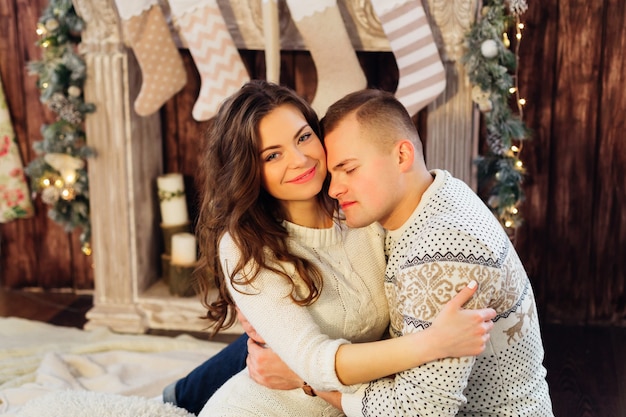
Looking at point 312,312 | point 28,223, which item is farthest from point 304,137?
point 28,223

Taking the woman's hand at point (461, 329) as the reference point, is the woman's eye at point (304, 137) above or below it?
above

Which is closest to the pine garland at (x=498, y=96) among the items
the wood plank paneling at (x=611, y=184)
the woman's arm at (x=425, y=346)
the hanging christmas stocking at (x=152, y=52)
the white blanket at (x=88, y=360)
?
the wood plank paneling at (x=611, y=184)

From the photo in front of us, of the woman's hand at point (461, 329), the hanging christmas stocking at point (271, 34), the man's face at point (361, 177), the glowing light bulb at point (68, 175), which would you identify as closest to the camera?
the woman's hand at point (461, 329)

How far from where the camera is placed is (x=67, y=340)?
3.30 meters

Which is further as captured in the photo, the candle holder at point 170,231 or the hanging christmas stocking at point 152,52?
the candle holder at point 170,231

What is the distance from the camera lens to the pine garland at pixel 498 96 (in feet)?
9.53

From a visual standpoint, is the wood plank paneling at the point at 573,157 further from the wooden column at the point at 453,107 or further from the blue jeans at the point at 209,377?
the blue jeans at the point at 209,377

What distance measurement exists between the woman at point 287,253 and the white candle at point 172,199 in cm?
152

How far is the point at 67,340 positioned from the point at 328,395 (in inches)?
69.6

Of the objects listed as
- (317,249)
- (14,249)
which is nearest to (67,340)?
(14,249)

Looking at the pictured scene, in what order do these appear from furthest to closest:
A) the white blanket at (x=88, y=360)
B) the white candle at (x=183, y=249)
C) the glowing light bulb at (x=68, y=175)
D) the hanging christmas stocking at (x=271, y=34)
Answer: the white candle at (x=183, y=249) < the glowing light bulb at (x=68, y=175) < the hanging christmas stocking at (x=271, y=34) < the white blanket at (x=88, y=360)

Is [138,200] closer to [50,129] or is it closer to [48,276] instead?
[50,129]

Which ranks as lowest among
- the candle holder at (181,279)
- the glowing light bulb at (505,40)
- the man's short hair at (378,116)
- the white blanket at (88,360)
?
the white blanket at (88,360)

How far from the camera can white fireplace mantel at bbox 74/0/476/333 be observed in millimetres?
3070
